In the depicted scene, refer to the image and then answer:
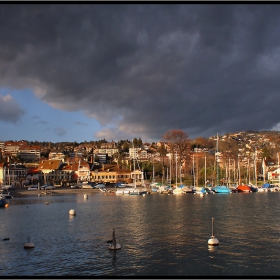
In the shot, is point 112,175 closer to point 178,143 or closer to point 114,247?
point 178,143

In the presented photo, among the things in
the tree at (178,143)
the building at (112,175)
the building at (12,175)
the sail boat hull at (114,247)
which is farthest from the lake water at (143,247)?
the building at (112,175)

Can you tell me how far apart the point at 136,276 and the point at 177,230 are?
538 inches

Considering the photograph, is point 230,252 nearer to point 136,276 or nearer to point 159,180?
point 136,276

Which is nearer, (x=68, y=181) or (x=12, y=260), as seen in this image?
(x=12, y=260)

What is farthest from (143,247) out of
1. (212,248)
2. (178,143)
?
(178,143)

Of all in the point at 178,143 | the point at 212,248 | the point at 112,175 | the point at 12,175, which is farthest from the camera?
the point at 112,175

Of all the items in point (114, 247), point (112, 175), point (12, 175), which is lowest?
point (114, 247)

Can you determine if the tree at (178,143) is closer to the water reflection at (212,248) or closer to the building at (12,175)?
the building at (12,175)

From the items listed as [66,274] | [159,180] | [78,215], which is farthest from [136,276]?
[159,180]

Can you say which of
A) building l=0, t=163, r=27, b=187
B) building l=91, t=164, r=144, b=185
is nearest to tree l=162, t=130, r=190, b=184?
building l=91, t=164, r=144, b=185

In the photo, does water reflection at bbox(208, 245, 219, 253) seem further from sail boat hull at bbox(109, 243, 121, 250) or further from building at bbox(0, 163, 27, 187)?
building at bbox(0, 163, 27, 187)

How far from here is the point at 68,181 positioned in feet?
418

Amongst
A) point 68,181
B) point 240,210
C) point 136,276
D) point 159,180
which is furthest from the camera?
point 68,181

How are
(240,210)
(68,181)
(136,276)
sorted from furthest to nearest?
(68,181) → (240,210) → (136,276)
